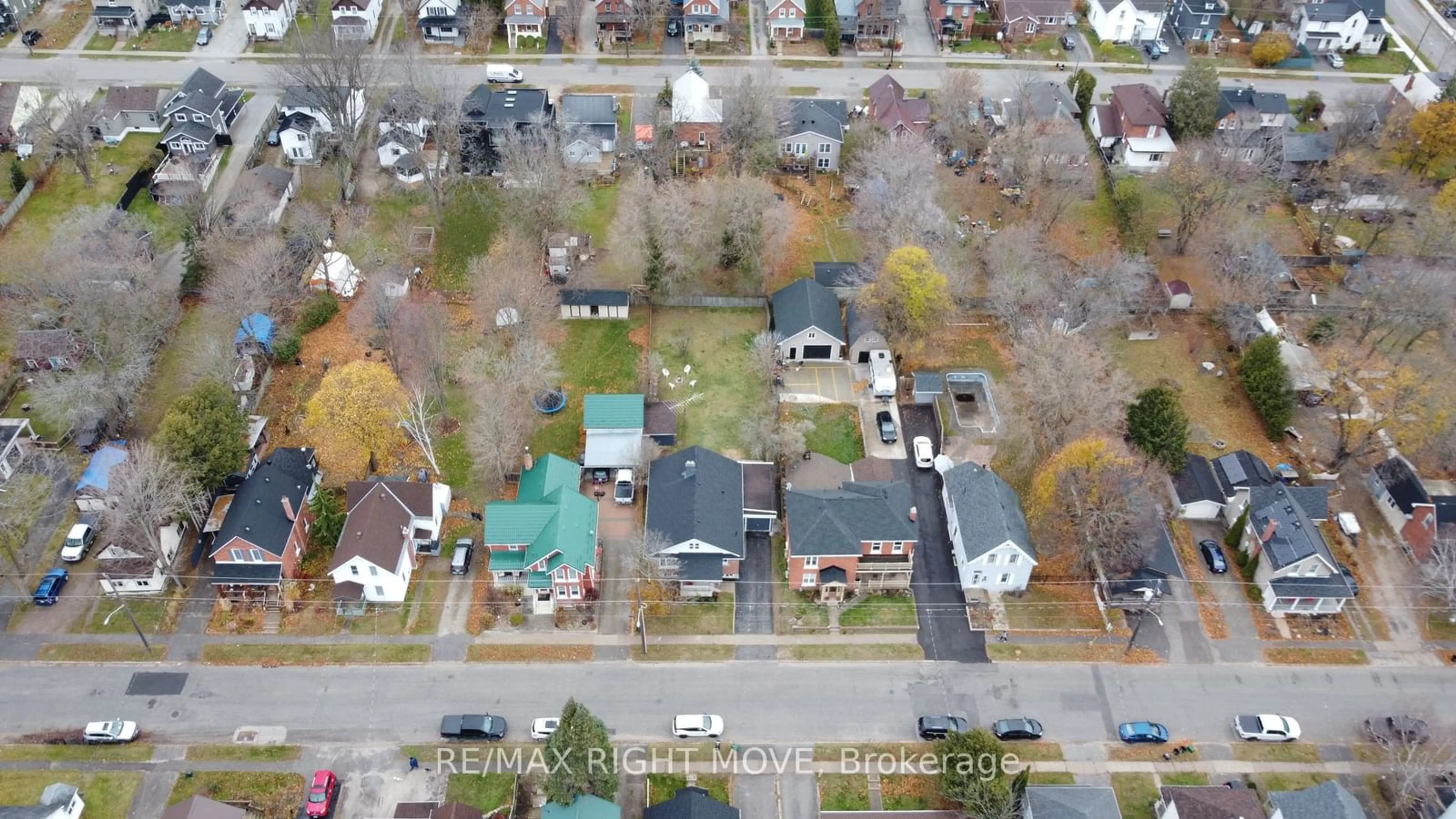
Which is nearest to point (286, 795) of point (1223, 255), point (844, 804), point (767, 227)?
point (844, 804)

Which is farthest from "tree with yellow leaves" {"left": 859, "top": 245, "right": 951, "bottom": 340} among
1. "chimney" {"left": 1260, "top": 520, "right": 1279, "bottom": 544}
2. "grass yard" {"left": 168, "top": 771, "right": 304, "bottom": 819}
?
"grass yard" {"left": 168, "top": 771, "right": 304, "bottom": 819}

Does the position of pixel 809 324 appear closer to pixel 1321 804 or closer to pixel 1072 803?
pixel 1072 803

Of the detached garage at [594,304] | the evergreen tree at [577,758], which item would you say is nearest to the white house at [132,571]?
the evergreen tree at [577,758]

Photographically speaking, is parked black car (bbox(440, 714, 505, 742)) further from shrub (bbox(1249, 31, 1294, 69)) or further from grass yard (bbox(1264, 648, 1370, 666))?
shrub (bbox(1249, 31, 1294, 69))

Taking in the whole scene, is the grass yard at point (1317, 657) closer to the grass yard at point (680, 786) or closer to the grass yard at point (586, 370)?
the grass yard at point (680, 786)

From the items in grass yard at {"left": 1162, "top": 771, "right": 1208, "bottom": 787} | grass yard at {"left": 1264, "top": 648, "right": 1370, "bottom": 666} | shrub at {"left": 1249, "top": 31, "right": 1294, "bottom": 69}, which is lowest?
grass yard at {"left": 1162, "top": 771, "right": 1208, "bottom": 787}

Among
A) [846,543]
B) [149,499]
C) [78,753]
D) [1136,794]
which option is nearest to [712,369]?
[846,543]

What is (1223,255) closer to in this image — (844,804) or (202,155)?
(844,804)

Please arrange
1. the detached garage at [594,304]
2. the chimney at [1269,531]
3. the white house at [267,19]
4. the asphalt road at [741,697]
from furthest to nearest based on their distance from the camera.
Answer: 1. the white house at [267,19]
2. the detached garage at [594,304]
3. the chimney at [1269,531]
4. the asphalt road at [741,697]
